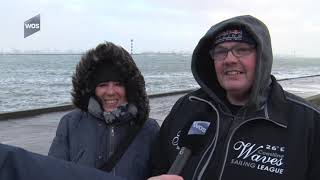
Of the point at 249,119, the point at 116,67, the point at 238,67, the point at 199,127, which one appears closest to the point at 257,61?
the point at 238,67

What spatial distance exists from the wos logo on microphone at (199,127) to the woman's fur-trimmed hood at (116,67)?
2.16ft

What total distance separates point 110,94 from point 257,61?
1.03 metres

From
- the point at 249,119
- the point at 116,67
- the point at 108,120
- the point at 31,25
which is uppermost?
the point at 31,25

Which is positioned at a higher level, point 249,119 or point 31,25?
point 31,25

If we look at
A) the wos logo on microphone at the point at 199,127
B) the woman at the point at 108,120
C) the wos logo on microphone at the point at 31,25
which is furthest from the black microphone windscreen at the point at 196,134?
the wos logo on microphone at the point at 31,25

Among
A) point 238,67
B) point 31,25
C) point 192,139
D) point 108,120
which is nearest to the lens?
point 192,139

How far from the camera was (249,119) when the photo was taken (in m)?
2.41

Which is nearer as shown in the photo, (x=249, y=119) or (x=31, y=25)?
(x=249, y=119)

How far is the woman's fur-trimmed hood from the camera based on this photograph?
3141 mm

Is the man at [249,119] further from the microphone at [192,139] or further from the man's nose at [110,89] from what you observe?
the man's nose at [110,89]

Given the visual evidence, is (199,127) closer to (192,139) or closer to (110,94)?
(192,139)

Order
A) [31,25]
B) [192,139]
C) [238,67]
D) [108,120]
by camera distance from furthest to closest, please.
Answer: [31,25]
[108,120]
[238,67]
[192,139]

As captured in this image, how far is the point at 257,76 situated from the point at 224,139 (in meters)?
0.34

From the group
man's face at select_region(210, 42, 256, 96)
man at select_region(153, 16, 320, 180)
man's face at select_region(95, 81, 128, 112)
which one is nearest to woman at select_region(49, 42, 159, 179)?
man's face at select_region(95, 81, 128, 112)
